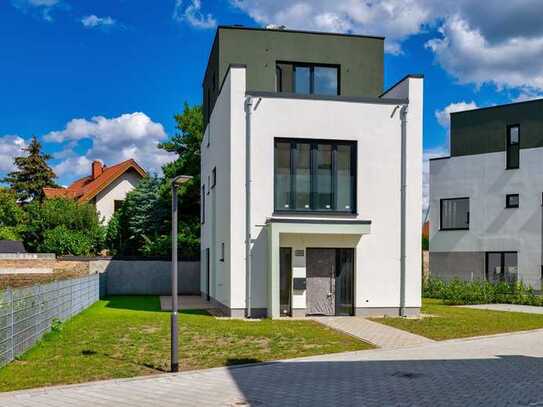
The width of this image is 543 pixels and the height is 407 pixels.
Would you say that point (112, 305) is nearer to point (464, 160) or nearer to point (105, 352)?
point (105, 352)

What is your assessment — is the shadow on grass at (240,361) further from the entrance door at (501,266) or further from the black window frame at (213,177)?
the entrance door at (501,266)

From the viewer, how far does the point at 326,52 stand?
20828 mm

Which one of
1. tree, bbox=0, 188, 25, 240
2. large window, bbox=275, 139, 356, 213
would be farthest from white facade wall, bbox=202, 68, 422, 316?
tree, bbox=0, 188, 25, 240

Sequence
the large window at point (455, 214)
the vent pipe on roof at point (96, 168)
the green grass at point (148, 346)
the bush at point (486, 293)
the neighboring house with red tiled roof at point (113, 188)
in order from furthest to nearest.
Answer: the vent pipe on roof at point (96, 168)
the neighboring house with red tiled roof at point (113, 188)
the large window at point (455, 214)
the bush at point (486, 293)
the green grass at point (148, 346)

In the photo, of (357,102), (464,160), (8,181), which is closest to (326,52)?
(357,102)

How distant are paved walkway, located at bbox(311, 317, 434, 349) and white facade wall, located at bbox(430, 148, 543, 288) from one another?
44.7 feet

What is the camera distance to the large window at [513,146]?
29.0 m

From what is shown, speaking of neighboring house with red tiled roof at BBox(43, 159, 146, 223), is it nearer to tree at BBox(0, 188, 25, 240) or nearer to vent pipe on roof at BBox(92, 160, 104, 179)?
tree at BBox(0, 188, 25, 240)

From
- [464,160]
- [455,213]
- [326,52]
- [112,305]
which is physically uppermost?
[326,52]

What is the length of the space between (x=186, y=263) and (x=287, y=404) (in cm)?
2298

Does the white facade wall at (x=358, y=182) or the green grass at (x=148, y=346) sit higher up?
the white facade wall at (x=358, y=182)

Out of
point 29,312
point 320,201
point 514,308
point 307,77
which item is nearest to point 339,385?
point 29,312

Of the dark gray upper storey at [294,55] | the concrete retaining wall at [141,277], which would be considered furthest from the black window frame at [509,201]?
the concrete retaining wall at [141,277]

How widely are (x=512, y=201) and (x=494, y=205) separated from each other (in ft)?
2.64
